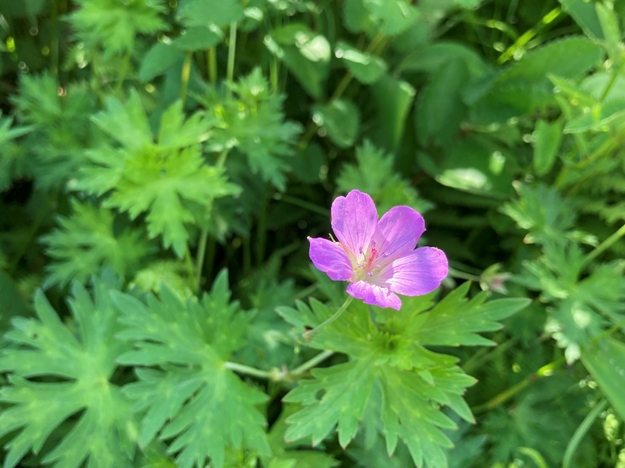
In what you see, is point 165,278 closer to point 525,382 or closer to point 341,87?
point 341,87

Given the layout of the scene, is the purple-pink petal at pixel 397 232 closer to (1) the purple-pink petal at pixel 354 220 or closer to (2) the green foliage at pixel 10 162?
(1) the purple-pink petal at pixel 354 220

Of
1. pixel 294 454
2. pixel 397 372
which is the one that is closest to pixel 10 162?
pixel 294 454

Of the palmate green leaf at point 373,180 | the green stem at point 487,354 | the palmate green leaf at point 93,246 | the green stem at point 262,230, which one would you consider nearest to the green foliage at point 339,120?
the palmate green leaf at point 373,180

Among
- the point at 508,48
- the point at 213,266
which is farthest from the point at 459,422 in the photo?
the point at 508,48

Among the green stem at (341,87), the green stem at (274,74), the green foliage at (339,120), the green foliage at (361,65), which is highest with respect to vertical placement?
the green foliage at (361,65)

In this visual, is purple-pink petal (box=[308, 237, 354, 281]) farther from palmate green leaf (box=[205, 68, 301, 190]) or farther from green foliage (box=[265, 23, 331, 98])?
green foliage (box=[265, 23, 331, 98])
